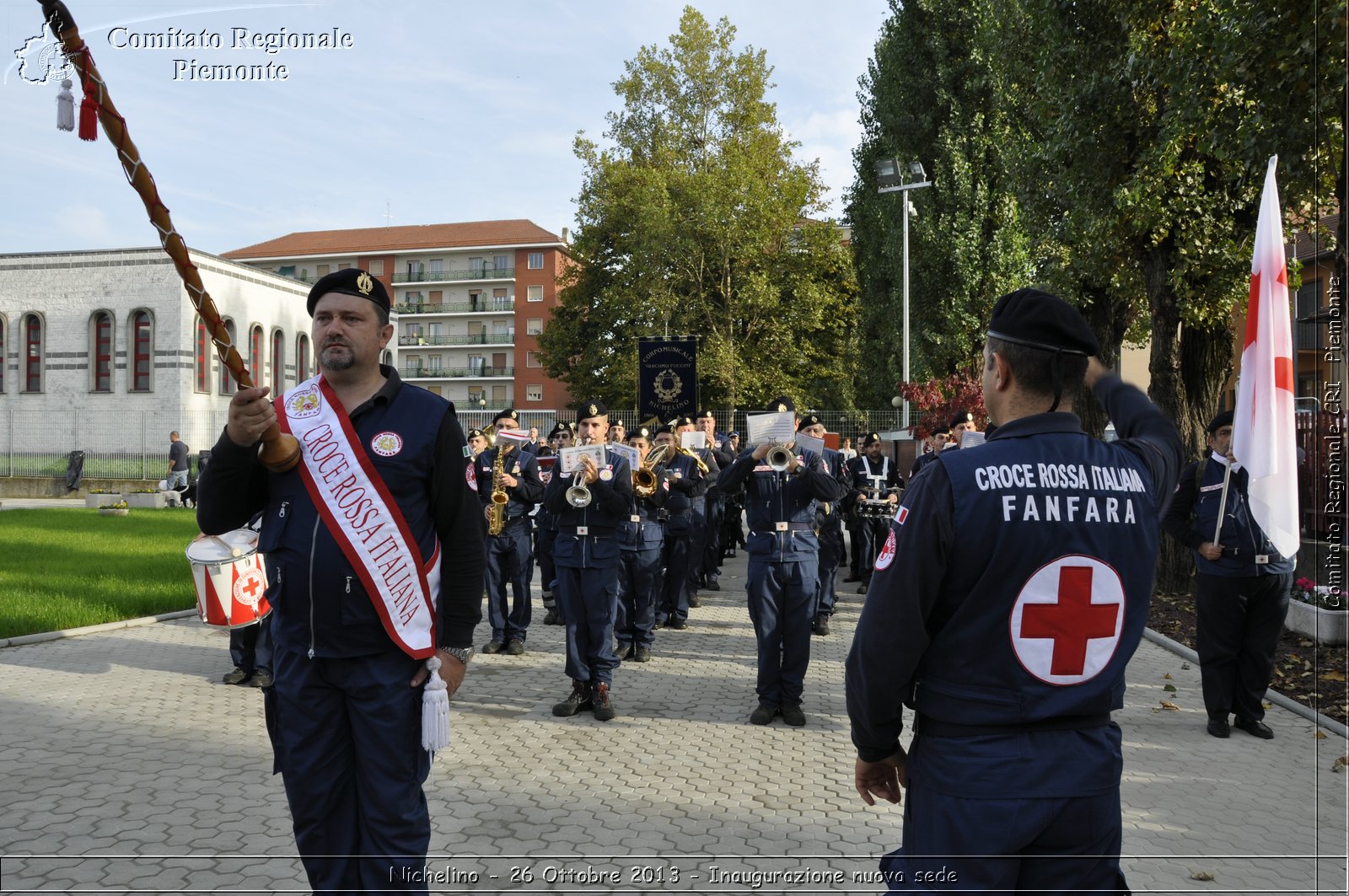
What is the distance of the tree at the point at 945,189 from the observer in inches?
1153

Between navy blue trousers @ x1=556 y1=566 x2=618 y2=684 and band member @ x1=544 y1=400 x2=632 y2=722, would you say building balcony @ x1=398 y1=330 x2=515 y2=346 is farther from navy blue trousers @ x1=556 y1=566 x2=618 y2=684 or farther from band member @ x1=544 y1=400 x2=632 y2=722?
navy blue trousers @ x1=556 y1=566 x2=618 y2=684

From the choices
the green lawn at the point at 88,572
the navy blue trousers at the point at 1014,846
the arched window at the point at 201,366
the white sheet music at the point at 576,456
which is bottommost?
the green lawn at the point at 88,572

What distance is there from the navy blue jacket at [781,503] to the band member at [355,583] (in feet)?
14.5

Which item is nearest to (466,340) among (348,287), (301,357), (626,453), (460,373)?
(460,373)

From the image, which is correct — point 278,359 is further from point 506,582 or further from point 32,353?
point 506,582

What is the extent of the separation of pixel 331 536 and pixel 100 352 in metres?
44.5

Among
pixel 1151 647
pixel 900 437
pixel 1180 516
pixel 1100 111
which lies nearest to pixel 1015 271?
pixel 900 437

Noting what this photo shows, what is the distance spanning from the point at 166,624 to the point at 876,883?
32.0 feet

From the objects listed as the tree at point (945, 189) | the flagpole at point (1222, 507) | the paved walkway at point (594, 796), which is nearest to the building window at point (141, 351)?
the tree at point (945, 189)

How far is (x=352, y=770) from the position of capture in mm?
3344

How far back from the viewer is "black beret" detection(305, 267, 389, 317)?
3.56m

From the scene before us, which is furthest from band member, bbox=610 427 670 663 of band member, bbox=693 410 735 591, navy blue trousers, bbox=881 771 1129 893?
navy blue trousers, bbox=881 771 1129 893

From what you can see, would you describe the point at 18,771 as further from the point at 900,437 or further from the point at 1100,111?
the point at 900,437

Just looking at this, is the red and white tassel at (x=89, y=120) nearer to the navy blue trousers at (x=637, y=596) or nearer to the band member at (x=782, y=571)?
the band member at (x=782, y=571)
